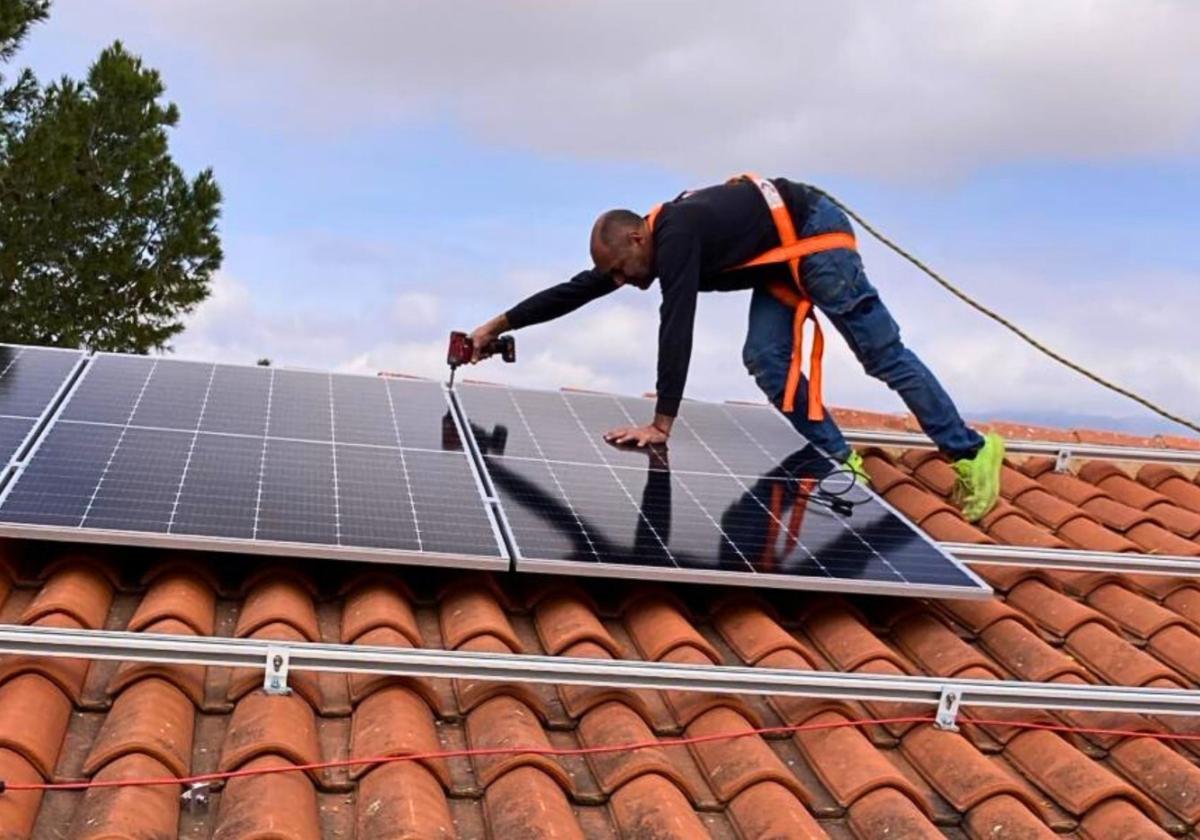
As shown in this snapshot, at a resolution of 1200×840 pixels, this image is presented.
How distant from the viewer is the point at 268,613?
5.02 metres

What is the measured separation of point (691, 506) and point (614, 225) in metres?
1.39

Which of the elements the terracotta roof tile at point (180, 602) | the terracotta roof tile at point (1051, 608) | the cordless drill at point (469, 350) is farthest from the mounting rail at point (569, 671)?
the cordless drill at point (469, 350)

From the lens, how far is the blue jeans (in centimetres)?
709

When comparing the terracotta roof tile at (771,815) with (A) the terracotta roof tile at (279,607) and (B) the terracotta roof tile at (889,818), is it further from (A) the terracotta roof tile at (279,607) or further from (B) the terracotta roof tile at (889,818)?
(A) the terracotta roof tile at (279,607)

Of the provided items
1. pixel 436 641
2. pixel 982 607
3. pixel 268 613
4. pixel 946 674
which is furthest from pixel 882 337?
pixel 268 613

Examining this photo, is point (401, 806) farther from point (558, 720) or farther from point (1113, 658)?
point (1113, 658)

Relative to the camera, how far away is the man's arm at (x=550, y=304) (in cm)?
738

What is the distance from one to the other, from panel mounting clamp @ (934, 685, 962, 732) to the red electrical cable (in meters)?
0.05

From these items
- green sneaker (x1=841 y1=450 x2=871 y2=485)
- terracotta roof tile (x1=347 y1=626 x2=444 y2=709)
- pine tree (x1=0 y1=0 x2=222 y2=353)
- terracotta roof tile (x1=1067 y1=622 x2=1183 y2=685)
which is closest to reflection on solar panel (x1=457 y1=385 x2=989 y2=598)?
green sneaker (x1=841 y1=450 x2=871 y2=485)

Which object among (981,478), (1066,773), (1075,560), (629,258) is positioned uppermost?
(629,258)

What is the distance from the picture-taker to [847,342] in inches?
288

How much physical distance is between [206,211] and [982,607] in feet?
60.6

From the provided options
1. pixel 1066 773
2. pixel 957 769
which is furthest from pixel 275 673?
pixel 1066 773

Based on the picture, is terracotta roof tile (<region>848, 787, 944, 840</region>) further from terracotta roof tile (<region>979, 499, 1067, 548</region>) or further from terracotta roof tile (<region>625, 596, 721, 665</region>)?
terracotta roof tile (<region>979, 499, 1067, 548</region>)
